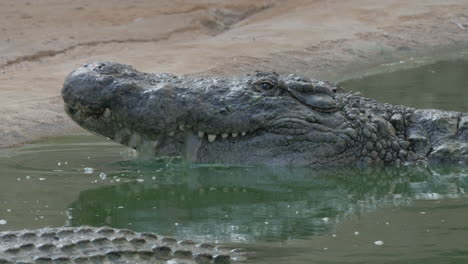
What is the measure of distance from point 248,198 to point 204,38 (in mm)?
8680

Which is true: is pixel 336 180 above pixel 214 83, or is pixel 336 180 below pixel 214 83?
below

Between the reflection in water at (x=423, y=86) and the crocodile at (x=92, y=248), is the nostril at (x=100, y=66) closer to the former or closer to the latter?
the crocodile at (x=92, y=248)

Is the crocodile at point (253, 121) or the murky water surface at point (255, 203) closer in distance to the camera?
the murky water surface at point (255, 203)

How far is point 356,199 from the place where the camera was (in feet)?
23.0

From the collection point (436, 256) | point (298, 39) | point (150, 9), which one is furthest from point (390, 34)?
point (436, 256)

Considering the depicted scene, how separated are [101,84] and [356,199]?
1.92 metres

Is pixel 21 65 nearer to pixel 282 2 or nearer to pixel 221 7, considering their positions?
pixel 221 7

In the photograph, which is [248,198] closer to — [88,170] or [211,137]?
[211,137]

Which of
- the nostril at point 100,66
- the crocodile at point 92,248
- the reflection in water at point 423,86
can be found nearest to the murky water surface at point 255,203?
the crocodile at point 92,248

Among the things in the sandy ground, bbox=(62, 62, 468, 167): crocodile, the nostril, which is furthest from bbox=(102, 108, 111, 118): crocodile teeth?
the sandy ground

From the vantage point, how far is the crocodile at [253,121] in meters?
7.49

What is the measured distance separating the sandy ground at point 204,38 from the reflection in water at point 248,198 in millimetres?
2579

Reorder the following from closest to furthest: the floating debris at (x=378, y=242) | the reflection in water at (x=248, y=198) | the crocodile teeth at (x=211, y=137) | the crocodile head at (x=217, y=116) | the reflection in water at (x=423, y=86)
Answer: the floating debris at (x=378, y=242) → the reflection in water at (x=248, y=198) → the crocodile head at (x=217, y=116) → the crocodile teeth at (x=211, y=137) → the reflection in water at (x=423, y=86)

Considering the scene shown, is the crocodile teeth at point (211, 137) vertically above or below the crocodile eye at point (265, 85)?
below
